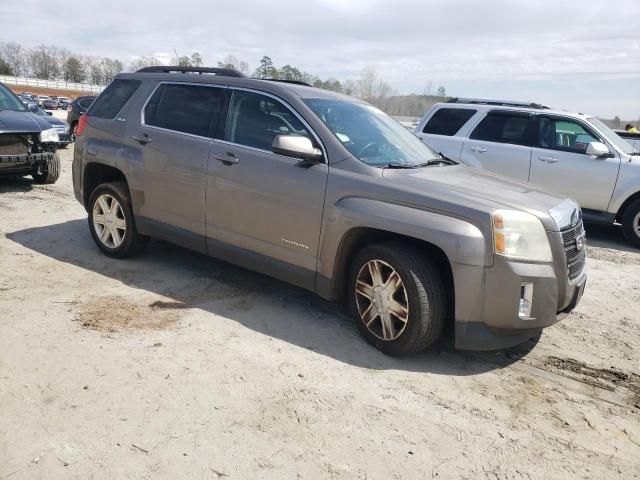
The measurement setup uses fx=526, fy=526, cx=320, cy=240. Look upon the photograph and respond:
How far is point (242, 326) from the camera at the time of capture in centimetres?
408

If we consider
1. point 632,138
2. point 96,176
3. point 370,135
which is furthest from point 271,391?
point 632,138

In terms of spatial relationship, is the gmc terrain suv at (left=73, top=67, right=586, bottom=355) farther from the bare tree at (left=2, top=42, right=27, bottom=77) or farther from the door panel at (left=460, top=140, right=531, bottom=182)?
the bare tree at (left=2, top=42, right=27, bottom=77)

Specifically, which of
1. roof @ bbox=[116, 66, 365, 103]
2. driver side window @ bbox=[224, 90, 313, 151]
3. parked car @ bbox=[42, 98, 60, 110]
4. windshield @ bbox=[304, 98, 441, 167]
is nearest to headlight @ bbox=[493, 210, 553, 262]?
windshield @ bbox=[304, 98, 441, 167]

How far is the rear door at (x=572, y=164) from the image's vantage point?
7734 millimetres

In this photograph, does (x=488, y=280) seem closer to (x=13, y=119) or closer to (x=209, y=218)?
(x=209, y=218)

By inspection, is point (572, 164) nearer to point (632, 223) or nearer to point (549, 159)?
point (549, 159)

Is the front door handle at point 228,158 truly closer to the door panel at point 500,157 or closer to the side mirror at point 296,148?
the side mirror at point 296,148

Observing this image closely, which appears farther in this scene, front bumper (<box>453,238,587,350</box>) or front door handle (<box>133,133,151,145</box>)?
front door handle (<box>133,133,151,145</box>)

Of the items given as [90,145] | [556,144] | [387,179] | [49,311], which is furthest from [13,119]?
[556,144]

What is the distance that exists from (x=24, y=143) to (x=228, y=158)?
18.1 feet

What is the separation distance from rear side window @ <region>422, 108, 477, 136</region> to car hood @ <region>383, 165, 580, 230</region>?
15.7ft

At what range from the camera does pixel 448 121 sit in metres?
8.87

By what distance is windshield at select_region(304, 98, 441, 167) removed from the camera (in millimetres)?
4090

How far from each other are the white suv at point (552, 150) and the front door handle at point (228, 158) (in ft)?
16.7
